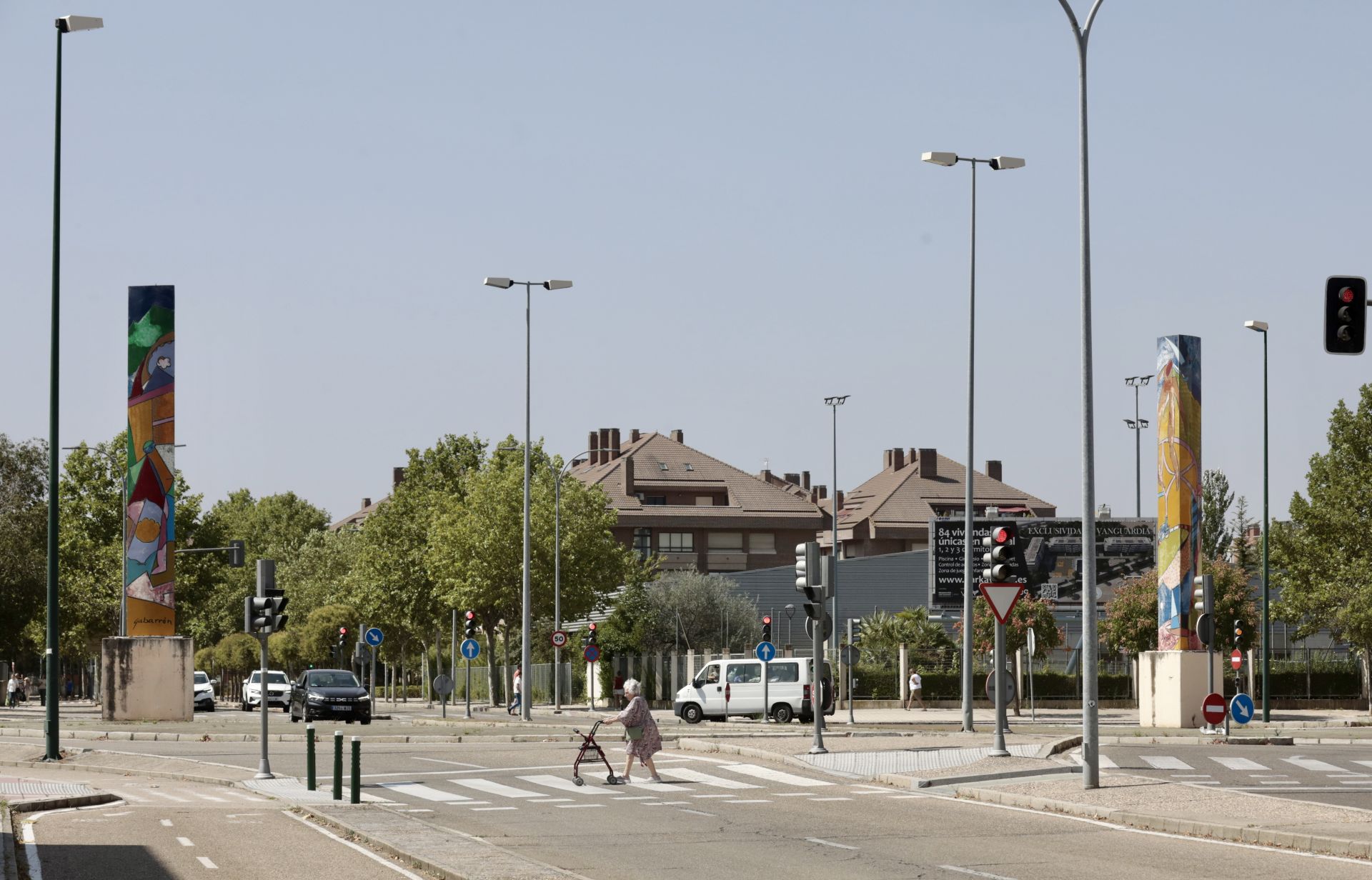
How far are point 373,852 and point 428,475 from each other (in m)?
64.8

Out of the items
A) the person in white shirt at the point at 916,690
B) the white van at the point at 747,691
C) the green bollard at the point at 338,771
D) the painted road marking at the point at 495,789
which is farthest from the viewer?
the person in white shirt at the point at 916,690

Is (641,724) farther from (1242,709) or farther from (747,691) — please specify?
(747,691)

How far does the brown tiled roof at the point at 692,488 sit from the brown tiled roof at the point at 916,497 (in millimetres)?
3598

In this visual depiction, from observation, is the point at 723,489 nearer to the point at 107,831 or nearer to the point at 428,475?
the point at 428,475

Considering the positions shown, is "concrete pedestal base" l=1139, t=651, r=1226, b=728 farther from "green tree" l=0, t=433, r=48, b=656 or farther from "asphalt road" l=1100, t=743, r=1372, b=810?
"green tree" l=0, t=433, r=48, b=656

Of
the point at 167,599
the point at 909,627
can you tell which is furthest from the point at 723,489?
the point at 167,599

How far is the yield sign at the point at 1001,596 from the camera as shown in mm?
25422

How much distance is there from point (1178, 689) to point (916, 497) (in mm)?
68181

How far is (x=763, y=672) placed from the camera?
48.5 meters

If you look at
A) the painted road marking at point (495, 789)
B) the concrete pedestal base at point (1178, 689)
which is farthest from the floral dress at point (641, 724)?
the concrete pedestal base at point (1178, 689)

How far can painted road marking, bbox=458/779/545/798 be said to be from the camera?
23000mm

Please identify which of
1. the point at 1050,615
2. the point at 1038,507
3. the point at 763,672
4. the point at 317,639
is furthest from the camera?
the point at 1038,507

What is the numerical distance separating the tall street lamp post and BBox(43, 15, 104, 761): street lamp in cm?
1711

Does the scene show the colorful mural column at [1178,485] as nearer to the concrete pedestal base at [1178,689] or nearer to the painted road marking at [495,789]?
the concrete pedestal base at [1178,689]
